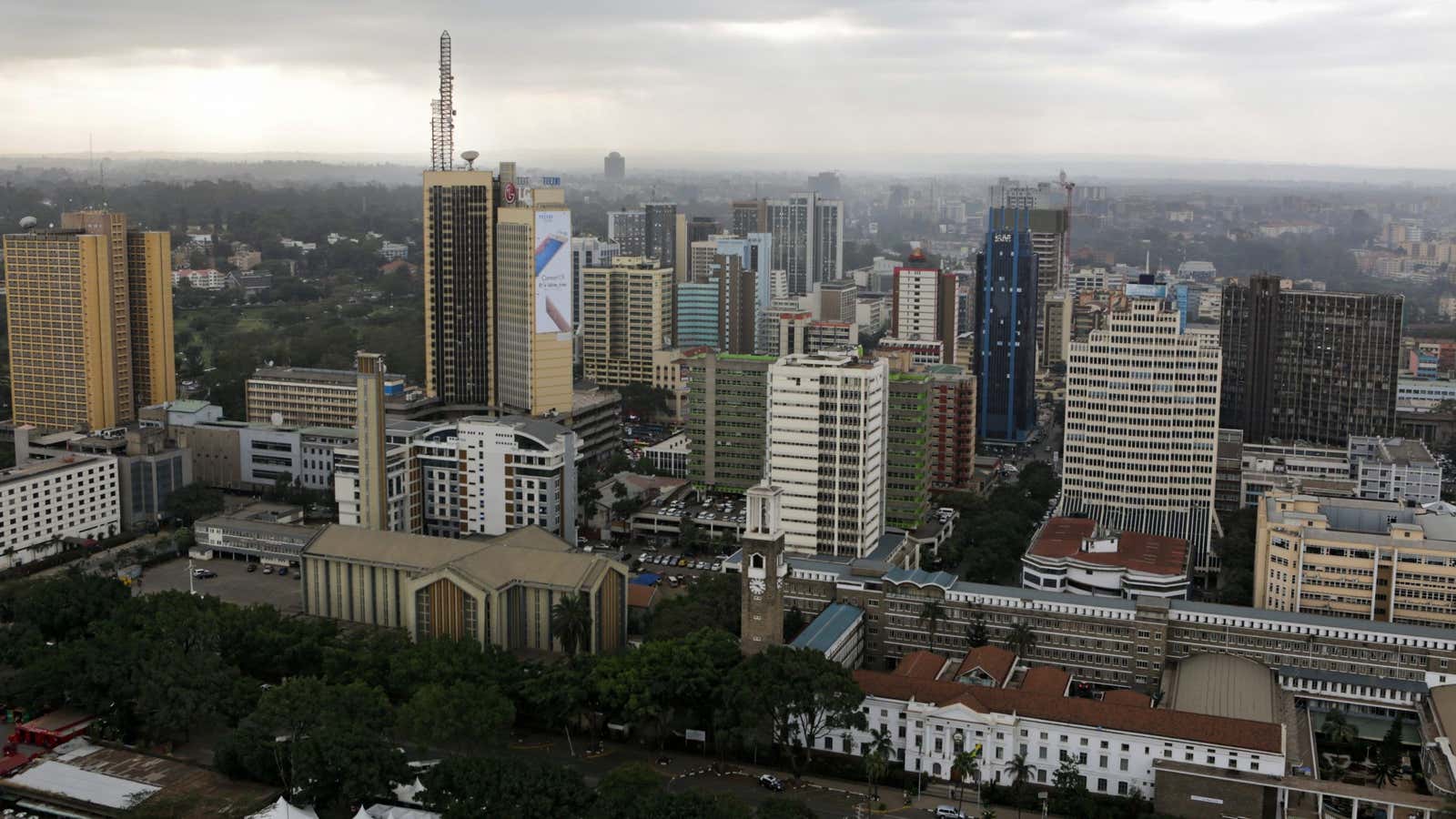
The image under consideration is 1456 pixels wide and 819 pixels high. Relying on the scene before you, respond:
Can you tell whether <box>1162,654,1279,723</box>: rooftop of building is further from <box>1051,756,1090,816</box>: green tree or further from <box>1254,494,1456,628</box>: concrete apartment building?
<box>1254,494,1456,628</box>: concrete apartment building

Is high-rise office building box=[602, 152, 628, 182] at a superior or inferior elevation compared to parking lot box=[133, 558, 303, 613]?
superior

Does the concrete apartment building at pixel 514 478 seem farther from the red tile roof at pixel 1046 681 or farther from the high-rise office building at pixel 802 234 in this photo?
the high-rise office building at pixel 802 234

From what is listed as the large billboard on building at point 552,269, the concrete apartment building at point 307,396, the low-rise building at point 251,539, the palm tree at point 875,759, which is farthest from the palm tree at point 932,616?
the concrete apartment building at point 307,396

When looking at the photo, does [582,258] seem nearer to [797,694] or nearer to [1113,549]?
[1113,549]

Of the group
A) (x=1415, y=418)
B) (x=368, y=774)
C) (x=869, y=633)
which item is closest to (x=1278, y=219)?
(x=1415, y=418)

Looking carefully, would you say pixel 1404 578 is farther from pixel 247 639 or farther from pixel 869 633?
pixel 247 639

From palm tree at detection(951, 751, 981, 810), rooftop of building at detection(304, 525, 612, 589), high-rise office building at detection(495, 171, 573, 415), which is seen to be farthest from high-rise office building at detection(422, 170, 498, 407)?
palm tree at detection(951, 751, 981, 810)
